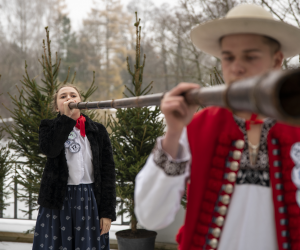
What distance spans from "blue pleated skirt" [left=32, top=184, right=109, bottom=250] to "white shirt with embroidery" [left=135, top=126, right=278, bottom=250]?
2061 mm

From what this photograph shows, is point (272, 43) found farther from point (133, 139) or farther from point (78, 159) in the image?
point (133, 139)

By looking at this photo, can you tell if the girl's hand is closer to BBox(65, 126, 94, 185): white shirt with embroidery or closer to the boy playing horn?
BBox(65, 126, 94, 185): white shirt with embroidery

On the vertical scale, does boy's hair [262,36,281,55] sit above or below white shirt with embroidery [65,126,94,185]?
above

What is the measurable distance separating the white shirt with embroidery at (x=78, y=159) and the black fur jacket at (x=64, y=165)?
0.17 feet

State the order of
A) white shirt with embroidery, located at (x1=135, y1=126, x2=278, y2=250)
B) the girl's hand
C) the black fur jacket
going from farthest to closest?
the girl's hand
the black fur jacket
white shirt with embroidery, located at (x1=135, y1=126, x2=278, y2=250)

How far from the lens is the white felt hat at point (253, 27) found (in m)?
1.14

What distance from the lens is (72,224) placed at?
308cm

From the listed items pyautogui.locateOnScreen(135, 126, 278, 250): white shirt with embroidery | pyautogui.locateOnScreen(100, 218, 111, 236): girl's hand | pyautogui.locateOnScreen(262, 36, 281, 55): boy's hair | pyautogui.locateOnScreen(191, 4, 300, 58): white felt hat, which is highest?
pyautogui.locateOnScreen(191, 4, 300, 58): white felt hat

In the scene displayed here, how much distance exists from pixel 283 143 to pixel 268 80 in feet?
2.00

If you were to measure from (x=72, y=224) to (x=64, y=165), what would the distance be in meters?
0.56

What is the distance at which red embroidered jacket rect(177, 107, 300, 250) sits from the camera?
1118 millimetres

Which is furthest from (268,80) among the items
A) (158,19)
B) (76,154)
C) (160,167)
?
(158,19)

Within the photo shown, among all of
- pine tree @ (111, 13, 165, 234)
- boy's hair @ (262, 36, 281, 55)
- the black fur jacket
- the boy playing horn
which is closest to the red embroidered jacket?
the boy playing horn

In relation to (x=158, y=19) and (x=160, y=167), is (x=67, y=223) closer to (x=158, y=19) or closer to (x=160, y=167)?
(x=160, y=167)
